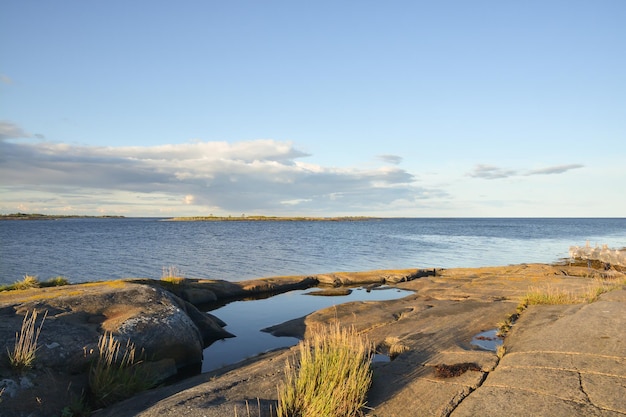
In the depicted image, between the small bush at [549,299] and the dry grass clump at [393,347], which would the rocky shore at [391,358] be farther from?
the small bush at [549,299]

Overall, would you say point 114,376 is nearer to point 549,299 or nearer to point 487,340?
point 487,340

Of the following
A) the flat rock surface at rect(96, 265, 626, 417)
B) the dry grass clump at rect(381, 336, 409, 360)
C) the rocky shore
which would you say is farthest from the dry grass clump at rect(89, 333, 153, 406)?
the dry grass clump at rect(381, 336, 409, 360)

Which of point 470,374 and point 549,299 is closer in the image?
point 470,374

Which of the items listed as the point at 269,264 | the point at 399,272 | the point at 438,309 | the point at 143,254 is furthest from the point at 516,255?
the point at 143,254

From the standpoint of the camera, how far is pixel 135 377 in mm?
9367

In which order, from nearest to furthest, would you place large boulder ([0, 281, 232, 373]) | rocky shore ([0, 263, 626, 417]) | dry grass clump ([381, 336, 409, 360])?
rocky shore ([0, 263, 626, 417]) → large boulder ([0, 281, 232, 373]) → dry grass clump ([381, 336, 409, 360])

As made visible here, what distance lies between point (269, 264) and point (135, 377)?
3033 centimetres

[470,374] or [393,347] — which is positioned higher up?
[470,374]

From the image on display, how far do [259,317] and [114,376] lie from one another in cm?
1045

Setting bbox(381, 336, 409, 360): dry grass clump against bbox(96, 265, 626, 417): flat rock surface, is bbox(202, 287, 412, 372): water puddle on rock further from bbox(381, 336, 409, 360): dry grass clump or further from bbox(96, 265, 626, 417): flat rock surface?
bbox(96, 265, 626, 417): flat rock surface

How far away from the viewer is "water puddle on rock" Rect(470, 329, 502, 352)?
11.4 metres

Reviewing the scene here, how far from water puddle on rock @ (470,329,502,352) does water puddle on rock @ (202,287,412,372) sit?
2.99 m

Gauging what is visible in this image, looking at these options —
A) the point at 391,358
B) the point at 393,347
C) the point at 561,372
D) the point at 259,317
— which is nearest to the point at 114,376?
the point at 391,358

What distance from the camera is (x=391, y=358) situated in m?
10.6
